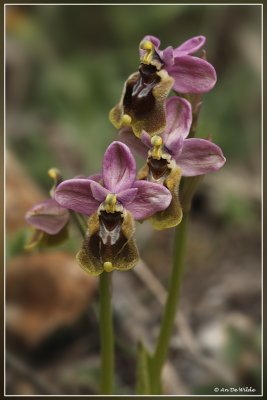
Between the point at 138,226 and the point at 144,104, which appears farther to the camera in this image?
the point at 138,226

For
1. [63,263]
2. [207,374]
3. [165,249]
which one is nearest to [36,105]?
[165,249]

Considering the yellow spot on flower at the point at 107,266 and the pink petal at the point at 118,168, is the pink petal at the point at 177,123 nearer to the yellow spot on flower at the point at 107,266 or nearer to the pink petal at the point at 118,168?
the pink petal at the point at 118,168

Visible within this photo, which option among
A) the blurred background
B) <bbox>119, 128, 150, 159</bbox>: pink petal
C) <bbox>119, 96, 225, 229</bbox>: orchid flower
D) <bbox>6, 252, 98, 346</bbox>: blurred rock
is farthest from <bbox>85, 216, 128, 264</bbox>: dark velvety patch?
<bbox>6, 252, 98, 346</bbox>: blurred rock

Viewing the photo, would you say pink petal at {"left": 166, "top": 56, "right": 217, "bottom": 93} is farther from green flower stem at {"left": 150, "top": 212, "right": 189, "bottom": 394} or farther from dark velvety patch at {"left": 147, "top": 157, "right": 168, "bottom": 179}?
green flower stem at {"left": 150, "top": 212, "right": 189, "bottom": 394}

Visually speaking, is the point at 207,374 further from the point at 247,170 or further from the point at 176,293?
the point at 247,170

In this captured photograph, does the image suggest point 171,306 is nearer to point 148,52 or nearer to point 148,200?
point 148,200

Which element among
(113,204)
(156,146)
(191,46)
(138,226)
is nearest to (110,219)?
(113,204)

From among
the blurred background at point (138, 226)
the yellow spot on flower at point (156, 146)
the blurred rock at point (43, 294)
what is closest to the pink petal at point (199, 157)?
the yellow spot on flower at point (156, 146)
